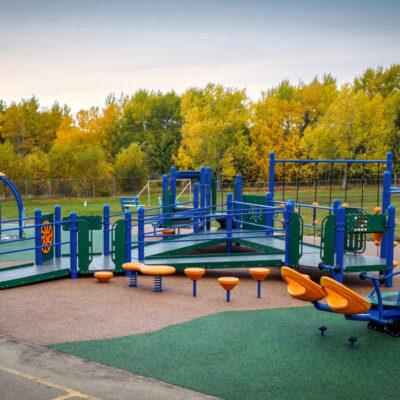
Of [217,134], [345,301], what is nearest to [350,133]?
[217,134]

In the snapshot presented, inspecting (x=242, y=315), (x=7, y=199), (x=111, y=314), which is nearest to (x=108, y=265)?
(x=111, y=314)

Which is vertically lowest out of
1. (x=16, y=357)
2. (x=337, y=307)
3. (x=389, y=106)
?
(x=16, y=357)

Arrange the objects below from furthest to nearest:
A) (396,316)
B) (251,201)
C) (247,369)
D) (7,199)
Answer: (7,199) < (251,201) < (396,316) < (247,369)

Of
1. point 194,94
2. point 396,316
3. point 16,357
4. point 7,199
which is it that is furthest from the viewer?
point 194,94

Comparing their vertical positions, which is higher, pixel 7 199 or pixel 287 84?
pixel 287 84

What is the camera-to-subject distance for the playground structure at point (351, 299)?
705cm

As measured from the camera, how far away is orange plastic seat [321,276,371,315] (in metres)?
7.00

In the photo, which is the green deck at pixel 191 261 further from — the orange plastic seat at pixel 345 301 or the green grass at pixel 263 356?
the orange plastic seat at pixel 345 301

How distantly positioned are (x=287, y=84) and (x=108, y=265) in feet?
→ 171

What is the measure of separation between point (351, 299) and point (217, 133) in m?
36.7

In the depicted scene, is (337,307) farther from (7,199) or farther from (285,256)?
(7,199)

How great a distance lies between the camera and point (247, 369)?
6.66 metres

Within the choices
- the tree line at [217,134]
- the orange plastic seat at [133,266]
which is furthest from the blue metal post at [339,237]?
the tree line at [217,134]

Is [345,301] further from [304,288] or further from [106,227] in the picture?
[106,227]
